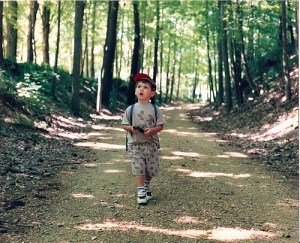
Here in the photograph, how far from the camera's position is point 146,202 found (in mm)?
5789

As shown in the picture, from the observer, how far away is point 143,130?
5785 mm

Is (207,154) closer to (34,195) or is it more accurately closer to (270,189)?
(270,189)

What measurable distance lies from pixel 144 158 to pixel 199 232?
166cm

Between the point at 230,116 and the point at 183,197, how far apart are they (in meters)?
14.7

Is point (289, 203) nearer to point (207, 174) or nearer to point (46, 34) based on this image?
point (207, 174)

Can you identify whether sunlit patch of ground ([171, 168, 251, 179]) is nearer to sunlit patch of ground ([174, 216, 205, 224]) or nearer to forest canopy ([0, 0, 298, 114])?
sunlit patch of ground ([174, 216, 205, 224])

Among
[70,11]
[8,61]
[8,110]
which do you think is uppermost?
[70,11]

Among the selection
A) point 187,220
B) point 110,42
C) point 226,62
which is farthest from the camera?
point 110,42

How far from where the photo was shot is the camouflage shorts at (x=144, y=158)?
5.96 metres

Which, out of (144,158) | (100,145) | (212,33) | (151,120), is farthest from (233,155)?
(212,33)

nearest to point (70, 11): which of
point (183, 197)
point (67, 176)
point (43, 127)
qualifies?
point (43, 127)

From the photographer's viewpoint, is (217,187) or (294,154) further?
(294,154)

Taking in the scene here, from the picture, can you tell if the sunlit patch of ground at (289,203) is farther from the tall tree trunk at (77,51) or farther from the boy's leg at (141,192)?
the tall tree trunk at (77,51)

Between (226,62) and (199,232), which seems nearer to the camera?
(199,232)
